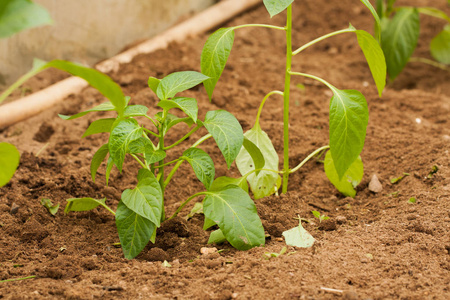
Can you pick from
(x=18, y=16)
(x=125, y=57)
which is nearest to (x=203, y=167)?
(x=18, y=16)

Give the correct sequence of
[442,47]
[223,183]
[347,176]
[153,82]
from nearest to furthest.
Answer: [153,82]
[223,183]
[347,176]
[442,47]

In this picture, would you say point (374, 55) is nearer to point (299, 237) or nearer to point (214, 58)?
point (214, 58)

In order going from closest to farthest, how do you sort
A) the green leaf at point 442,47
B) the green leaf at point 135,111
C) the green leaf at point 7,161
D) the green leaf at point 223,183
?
the green leaf at point 7,161
the green leaf at point 135,111
the green leaf at point 223,183
the green leaf at point 442,47

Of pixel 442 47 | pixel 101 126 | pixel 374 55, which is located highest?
pixel 101 126

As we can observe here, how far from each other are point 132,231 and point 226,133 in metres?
0.50

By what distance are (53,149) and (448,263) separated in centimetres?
205

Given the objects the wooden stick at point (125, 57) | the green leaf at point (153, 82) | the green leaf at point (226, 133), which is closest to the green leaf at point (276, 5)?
the green leaf at point (226, 133)

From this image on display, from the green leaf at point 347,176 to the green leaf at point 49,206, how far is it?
3.97 ft

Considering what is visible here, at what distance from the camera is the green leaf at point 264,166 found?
Answer: 2189mm

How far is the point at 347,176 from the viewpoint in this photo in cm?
231

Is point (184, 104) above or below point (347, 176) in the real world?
above

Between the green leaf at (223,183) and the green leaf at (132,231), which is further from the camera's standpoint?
the green leaf at (223,183)

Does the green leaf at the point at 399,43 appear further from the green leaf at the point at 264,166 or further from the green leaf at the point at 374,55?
the green leaf at the point at 264,166

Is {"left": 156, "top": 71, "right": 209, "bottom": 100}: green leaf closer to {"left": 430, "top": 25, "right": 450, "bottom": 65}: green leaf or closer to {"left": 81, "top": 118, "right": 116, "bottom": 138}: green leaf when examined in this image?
{"left": 81, "top": 118, "right": 116, "bottom": 138}: green leaf
